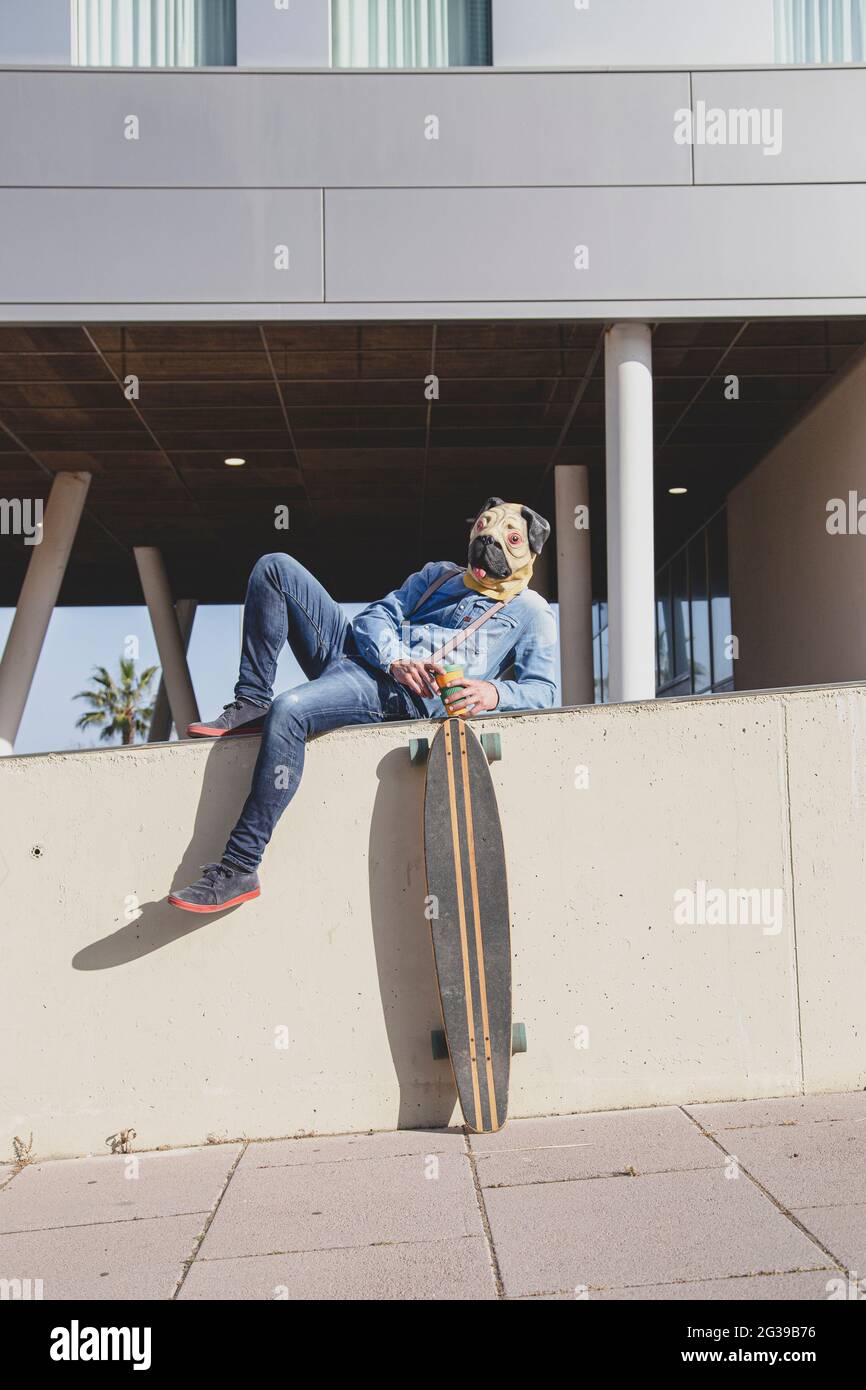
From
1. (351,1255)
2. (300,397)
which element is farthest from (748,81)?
(351,1255)

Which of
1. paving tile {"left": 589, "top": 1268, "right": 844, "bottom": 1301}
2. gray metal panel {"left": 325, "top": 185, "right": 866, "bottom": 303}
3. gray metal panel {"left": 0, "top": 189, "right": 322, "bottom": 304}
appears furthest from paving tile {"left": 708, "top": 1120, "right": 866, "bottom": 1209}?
gray metal panel {"left": 0, "top": 189, "right": 322, "bottom": 304}

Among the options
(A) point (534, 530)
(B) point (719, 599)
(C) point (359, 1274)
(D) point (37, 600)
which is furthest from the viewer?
(B) point (719, 599)

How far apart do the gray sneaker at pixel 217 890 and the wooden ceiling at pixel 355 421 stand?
5.57 m

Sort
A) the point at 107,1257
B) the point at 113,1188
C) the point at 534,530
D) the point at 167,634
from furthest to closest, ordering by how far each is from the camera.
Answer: the point at 167,634, the point at 534,530, the point at 113,1188, the point at 107,1257

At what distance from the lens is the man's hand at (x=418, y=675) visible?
5180 millimetres

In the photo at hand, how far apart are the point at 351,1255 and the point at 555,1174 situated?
3.16 feet

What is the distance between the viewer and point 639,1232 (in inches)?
138

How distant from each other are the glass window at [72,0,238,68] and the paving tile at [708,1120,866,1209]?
8707 mm

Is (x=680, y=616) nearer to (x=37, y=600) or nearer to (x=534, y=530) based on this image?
(x=37, y=600)

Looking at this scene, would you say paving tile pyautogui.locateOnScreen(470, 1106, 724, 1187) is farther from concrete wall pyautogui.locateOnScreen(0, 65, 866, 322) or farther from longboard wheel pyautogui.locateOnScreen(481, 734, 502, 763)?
concrete wall pyautogui.locateOnScreen(0, 65, 866, 322)

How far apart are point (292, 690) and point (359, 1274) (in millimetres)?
2452

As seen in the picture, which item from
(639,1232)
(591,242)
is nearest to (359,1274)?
(639,1232)

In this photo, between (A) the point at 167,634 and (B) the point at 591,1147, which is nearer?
(B) the point at 591,1147

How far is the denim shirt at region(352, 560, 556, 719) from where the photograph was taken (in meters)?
5.35
